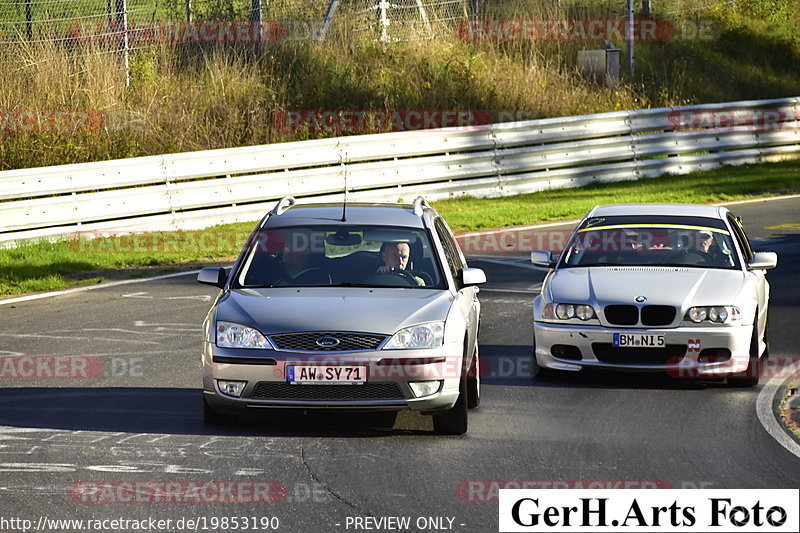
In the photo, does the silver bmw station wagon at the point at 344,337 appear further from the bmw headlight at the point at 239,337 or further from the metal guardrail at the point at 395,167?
the metal guardrail at the point at 395,167

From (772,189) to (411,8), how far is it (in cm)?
1119

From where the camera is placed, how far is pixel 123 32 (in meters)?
25.8

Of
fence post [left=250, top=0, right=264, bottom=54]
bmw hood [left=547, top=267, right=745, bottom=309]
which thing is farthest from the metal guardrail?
bmw hood [left=547, top=267, right=745, bottom=309]

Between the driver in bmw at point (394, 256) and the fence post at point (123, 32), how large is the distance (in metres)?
15.8

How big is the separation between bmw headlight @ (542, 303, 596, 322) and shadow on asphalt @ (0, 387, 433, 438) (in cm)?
189

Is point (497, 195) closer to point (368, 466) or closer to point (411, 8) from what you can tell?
point (411, 8)

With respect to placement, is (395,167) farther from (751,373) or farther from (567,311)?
(751,373)

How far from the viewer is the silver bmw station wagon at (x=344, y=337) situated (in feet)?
28.6

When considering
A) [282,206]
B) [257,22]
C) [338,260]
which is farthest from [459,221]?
[338,260]

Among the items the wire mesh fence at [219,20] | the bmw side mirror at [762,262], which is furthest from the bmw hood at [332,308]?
the wire mesh fence at [219,20]

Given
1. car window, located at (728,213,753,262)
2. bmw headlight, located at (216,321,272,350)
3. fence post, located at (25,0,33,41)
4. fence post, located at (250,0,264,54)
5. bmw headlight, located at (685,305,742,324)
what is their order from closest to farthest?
bmw headlight, located at (216,321,272,350) → bmw headlight, located at (685,305,742,324) → car window, located at (728,213,753,262) → fence post, located at (25,0,33,41) → fence post, located at (250,0,264,54)

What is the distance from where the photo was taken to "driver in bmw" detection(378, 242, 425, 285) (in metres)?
9.87

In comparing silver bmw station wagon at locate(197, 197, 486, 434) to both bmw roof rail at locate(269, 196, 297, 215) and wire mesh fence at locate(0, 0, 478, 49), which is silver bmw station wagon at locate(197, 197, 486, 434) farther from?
wire mesh fence at locate(0, 0, 478, 49)

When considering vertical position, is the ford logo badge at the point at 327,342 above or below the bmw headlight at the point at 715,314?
above
